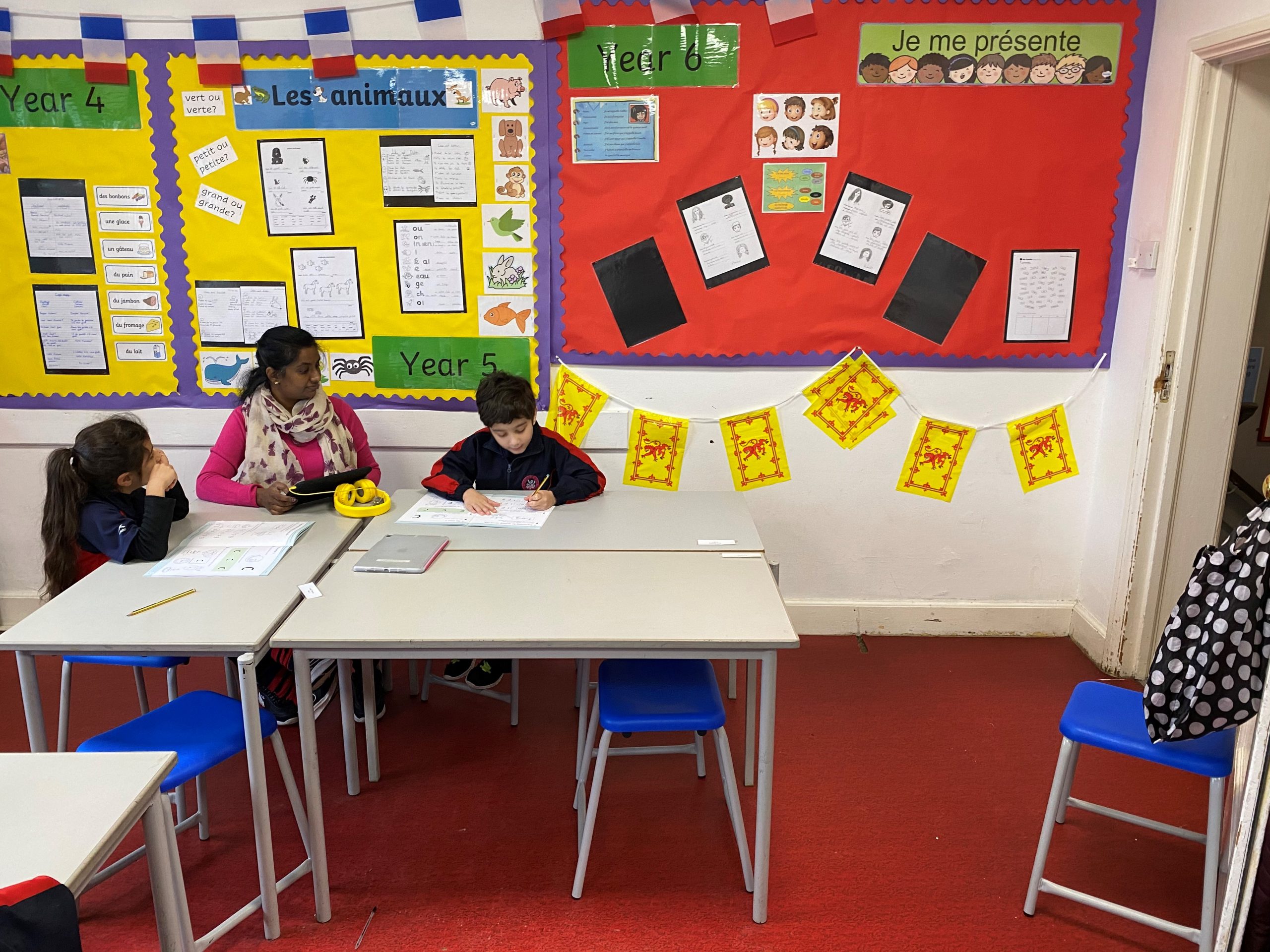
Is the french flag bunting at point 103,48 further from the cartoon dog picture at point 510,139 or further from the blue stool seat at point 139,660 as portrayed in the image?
the blue stool seat at point 139,660

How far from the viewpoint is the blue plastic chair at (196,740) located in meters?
1.89

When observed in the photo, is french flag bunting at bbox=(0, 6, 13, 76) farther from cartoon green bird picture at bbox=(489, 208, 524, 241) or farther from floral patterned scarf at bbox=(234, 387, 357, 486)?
cartoon green bird picture at bbox=(489, 208, 524, 241)

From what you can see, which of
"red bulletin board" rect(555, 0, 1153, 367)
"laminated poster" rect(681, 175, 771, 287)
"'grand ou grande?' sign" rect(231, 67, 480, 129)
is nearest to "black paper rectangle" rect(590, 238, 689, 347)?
"red bulletin board" rect(555, 0, 1153, 367)

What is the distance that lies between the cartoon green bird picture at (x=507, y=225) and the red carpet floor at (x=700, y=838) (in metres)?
1.64

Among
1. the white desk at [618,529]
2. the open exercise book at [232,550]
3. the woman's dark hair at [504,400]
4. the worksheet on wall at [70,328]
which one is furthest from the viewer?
the worksheet on wall at [70,328]

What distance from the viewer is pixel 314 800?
6.63 feet

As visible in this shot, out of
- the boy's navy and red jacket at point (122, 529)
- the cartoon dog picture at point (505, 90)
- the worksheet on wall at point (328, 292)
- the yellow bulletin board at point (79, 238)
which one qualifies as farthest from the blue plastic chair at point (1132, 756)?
the yellow bulletin board at point (79, 238)

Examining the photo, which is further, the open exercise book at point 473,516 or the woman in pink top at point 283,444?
the woman in pink top at point 283,444

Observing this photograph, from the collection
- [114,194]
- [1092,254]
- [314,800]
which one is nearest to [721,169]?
[1092,254]

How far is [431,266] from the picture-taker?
3.29 metres

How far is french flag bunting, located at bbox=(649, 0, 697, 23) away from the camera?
9.96 ft

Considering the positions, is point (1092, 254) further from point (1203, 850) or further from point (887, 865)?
point (887, 865)

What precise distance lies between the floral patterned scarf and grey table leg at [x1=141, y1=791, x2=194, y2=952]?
1556 millimetres

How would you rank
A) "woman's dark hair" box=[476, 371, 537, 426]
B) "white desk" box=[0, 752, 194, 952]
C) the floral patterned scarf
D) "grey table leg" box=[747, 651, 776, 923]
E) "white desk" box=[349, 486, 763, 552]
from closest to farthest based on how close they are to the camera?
"white desk" box=[0, 752, 194, 952] < "grey table leg" box=[747, 651, 776, 923] < "white desk" box=[349, 486, 763, 552] < "woman's dark hair" box=[476, 371, 537, 426] < the floral patterned scarf
